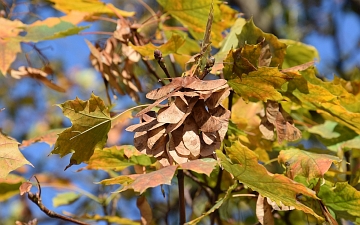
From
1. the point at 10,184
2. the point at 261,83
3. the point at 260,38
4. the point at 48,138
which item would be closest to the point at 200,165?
the point at 261,83

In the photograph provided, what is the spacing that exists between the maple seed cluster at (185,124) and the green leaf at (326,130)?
0.36 metres

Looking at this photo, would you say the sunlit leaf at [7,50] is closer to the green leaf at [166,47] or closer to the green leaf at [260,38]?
the green leaf at [166,47]

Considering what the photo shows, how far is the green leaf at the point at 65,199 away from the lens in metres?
1.19

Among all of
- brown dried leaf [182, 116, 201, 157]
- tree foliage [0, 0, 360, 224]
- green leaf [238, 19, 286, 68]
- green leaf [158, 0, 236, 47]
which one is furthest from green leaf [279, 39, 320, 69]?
brown dried leaf [182, 116, 201, 157]

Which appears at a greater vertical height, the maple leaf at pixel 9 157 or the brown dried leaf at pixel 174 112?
the brown dried leaf at pixel 174 112

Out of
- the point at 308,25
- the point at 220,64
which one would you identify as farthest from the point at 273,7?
the point at 220,64

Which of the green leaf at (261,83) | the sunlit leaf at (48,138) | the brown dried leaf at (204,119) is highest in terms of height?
the green leaf at (261,83)

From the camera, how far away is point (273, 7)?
9.80 ft

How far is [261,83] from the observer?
2.30 ft

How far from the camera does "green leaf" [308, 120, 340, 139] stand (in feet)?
3.10

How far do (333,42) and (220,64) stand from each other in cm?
278

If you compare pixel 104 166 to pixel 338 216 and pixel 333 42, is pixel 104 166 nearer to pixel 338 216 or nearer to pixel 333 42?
pixel 338 216

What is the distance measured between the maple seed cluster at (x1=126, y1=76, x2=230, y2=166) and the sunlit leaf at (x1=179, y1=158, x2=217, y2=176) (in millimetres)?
25

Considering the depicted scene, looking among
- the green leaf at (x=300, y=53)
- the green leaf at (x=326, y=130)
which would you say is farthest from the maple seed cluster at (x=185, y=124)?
the green leaf at (x=300, y=53)
